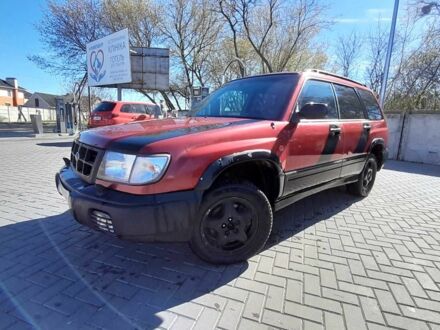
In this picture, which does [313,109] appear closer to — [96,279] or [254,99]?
[254,99]

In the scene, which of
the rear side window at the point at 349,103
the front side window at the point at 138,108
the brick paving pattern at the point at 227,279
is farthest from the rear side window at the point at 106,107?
the rear side window at the point at 349,103

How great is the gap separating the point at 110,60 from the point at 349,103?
1502cm

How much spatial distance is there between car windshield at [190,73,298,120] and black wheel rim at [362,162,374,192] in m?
2.62

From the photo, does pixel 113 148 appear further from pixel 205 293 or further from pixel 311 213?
pixel 311 213

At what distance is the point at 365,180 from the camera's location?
5.27 meters

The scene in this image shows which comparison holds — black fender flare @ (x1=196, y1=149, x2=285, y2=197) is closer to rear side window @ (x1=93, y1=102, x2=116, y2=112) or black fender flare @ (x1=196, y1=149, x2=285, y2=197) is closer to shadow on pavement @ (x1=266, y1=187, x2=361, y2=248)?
shadow on pavement @ (x1=266, y1=187, x2=361, y2=248)

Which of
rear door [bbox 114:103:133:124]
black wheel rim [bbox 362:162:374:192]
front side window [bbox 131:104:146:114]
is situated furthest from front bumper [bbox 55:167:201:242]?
front side window [bbox 131:104:146:114]

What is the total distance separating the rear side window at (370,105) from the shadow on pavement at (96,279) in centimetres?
262

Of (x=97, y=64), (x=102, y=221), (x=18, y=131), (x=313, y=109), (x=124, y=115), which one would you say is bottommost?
(x=18, y=131)

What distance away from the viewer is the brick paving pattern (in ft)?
7.10

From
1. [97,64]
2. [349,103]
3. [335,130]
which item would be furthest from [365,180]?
[97,64]

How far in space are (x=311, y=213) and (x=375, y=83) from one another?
1842 cm

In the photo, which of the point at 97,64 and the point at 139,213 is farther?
the point at 97,64

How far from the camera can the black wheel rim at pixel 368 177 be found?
5184mm
